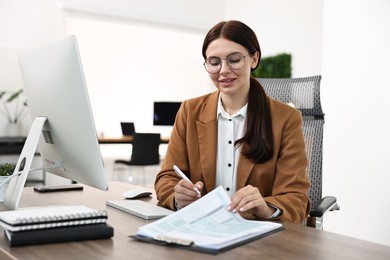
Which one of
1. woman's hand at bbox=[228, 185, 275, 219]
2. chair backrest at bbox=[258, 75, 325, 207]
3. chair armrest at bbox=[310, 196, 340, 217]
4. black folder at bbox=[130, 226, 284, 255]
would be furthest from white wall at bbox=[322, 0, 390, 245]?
black folder at bbox=[130, 226, 284, 255]

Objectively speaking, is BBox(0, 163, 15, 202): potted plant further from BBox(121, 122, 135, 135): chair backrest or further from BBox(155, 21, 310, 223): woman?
BBox(121, 122, 135, 135): chair backrest

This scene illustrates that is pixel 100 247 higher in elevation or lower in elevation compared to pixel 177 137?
lower

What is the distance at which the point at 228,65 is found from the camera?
159 cm

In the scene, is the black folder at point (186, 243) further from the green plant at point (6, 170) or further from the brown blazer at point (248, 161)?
the green plant at point (6, 170)

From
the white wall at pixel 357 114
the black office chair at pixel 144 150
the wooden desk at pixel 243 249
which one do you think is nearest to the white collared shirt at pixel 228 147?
the wooden desk at pixel 243 249

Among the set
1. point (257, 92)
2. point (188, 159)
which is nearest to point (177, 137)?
point (188, 159)

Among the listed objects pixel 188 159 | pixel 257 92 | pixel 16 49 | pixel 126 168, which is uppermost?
pixel 16 49

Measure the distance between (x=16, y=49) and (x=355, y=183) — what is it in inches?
161

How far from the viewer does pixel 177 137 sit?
1743 millimetres

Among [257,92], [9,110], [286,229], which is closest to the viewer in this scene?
[286,229]

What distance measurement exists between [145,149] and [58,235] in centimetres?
443

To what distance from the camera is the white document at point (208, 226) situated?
102cm

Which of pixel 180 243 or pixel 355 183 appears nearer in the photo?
pixel 180 243

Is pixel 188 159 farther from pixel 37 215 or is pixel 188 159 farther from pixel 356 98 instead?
pixel 356 98
